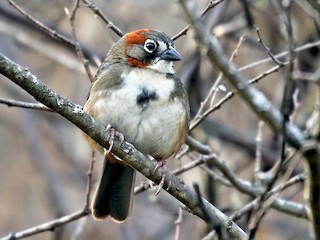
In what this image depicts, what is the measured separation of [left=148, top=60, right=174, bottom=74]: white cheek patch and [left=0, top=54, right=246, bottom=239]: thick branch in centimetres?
77

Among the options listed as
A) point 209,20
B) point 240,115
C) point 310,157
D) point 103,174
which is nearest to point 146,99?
point 103,174

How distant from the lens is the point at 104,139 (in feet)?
11.4

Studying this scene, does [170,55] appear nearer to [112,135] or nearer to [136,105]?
[136,105]

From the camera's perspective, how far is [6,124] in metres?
8.23

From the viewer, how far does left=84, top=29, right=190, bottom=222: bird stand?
4129 millimetres

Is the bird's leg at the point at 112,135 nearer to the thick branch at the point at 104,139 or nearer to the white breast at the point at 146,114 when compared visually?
the thick branch at the point at 104,139

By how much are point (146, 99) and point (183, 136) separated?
28cm

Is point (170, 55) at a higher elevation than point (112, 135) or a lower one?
higher

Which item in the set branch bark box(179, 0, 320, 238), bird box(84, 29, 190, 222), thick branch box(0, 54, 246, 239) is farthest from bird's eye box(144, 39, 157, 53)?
branch bark box(179, 0, 320, 238)

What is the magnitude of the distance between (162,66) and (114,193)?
74 centimetres

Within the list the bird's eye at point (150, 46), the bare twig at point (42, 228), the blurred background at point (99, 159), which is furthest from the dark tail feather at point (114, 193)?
the blurred background at point (99, 159)

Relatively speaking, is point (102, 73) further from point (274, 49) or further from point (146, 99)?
point (274, 49)

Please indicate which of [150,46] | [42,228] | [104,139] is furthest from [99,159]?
[104,139]

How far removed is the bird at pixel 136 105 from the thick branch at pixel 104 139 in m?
0.29
